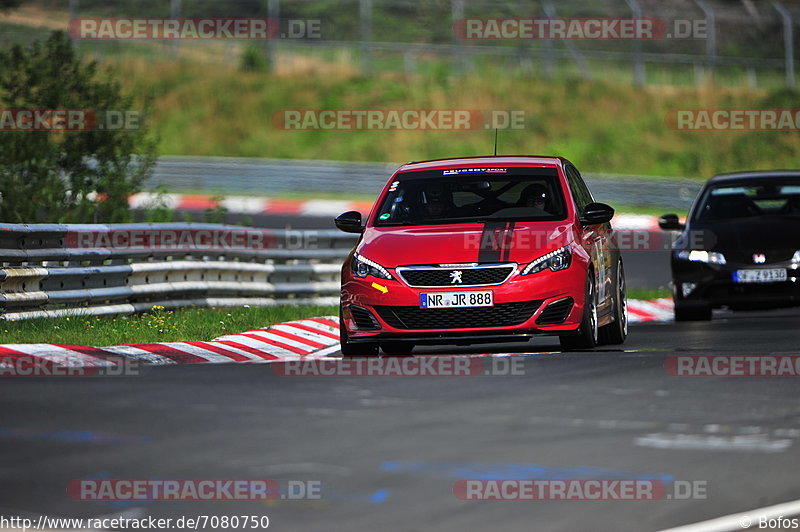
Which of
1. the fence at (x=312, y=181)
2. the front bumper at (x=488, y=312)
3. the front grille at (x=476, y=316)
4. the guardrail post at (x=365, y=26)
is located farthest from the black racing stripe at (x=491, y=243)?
the guardrail post at (x=365, y=26)

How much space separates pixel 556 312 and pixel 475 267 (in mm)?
706

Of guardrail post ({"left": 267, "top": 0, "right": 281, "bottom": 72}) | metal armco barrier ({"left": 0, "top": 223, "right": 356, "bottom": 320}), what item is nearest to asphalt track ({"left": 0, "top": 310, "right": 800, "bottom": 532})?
metal armco barrier ({"left": 0, "top": 223, "right": 356, "bottom": 320})

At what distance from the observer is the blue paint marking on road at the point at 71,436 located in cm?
792

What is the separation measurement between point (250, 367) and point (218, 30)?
140 ft

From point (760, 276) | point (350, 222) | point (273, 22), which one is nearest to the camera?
point (350, 222)

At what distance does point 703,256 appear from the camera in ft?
55.9

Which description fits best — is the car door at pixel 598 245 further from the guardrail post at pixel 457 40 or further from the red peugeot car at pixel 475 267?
the guardrail post at pixel 457 40

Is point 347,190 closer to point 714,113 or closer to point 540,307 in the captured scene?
point 714,113

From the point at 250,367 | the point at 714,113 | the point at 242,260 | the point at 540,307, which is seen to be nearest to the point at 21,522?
the point at 250,367

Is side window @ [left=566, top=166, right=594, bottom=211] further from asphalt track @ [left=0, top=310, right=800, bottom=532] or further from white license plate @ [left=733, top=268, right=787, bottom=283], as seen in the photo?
white license plate @ [left=733, top=268, right=787, bottom=283]

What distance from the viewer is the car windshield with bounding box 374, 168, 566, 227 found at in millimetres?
12922

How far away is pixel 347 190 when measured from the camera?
117 ft

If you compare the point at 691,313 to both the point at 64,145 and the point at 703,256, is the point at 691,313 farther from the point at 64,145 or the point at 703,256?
the point at 64,145

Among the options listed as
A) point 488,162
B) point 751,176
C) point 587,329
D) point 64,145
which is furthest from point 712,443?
point 64,145
